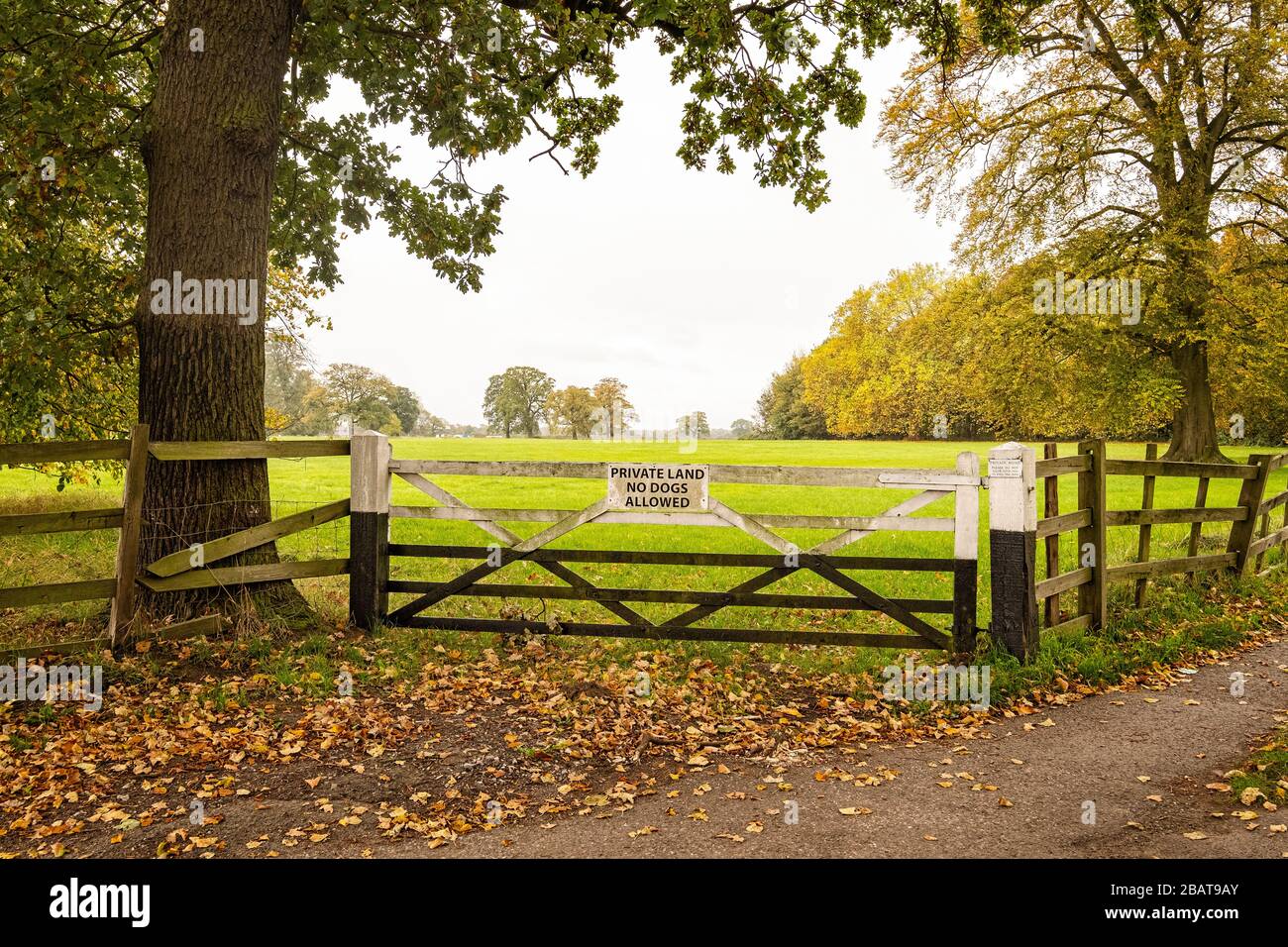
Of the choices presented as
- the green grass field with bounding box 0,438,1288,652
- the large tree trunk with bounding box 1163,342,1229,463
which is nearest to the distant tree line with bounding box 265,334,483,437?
the green grass field with bounding box 0,438,1288,652

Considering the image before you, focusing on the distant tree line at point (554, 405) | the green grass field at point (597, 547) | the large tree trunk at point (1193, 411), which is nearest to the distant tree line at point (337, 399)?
the distant tree line at point (554, 405)

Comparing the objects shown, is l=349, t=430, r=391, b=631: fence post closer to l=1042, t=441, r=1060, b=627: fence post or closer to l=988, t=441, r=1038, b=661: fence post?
l=988, t=441, r=1038, b=661: fence post

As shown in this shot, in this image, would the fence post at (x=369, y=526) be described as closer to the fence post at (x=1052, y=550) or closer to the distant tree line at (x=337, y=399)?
the fence post at (x=1052, y=550)

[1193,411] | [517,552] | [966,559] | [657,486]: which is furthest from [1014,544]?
[1193,411]

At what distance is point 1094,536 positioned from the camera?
26.5 feet

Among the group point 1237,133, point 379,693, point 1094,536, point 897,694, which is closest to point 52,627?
point 379,693

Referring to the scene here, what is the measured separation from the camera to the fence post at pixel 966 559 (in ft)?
22.3

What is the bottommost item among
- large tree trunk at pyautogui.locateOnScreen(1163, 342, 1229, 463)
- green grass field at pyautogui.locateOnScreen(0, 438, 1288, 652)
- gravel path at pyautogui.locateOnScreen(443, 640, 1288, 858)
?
gravel path at pyautogui.locateOnScreen(443, 640, 1288, 858)

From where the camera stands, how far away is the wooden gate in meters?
6.92

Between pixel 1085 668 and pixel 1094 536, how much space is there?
1.66m

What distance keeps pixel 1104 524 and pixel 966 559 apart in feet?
7.42

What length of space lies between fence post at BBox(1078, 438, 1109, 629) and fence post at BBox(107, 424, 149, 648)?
8.93 m

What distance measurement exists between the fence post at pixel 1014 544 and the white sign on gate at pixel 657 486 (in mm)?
2584

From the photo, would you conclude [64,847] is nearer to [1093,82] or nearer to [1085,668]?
[1085,668]
